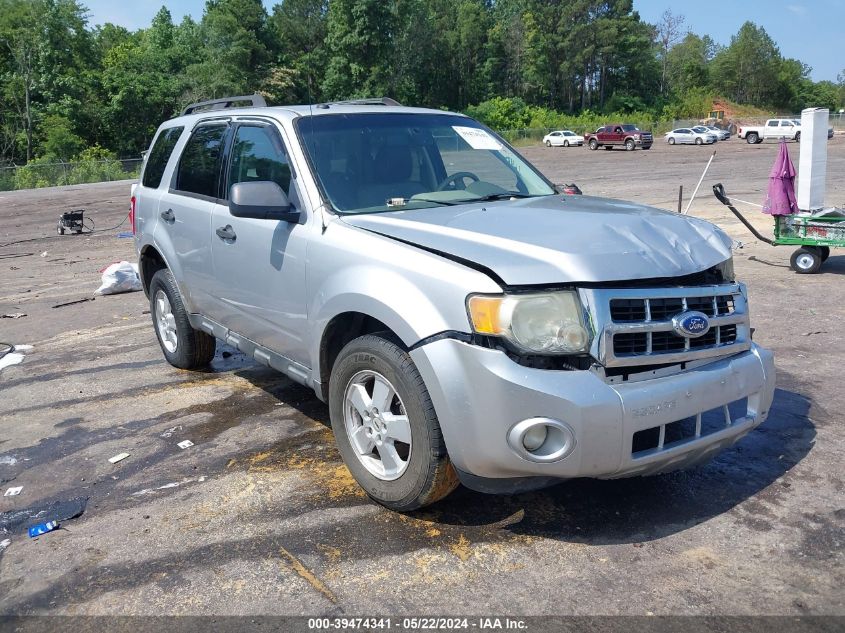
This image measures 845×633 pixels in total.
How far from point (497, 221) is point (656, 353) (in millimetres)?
1015

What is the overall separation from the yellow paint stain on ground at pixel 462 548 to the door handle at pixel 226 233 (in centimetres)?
246

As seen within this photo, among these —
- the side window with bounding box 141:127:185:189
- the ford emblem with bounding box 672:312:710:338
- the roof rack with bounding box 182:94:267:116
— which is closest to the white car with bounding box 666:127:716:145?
the roof rack with bounding box 182:94:267:116

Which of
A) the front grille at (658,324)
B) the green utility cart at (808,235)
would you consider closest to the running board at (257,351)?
the front grille at (658,324)

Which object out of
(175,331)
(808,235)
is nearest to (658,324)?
(175,331)

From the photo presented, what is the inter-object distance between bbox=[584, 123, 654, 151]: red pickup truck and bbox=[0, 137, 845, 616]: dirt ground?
51475mm

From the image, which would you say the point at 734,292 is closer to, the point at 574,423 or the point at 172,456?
the point at 574,423

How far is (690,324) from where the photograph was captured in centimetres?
342

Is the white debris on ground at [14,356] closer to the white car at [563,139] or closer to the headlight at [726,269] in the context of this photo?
the headlight at [726,269]

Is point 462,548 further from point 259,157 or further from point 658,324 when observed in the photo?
point 259,157

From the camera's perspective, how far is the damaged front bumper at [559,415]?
10.4 feet

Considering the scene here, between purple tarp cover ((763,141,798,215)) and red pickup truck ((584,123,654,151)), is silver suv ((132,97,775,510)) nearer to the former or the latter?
purple tarp cover ((763,141,798,215))

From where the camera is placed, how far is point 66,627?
10.1ft

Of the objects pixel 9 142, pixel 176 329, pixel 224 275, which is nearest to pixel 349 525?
pixel 224 275

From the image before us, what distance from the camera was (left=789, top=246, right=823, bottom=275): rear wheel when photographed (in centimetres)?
993
